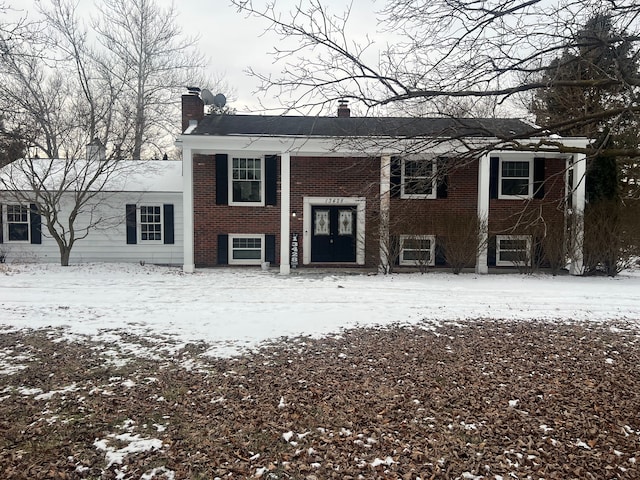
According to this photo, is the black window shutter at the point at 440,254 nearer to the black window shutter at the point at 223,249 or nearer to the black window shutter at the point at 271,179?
the black window shutter at the point at 271,179

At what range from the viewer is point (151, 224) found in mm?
15508

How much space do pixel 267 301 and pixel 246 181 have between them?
6339 mm

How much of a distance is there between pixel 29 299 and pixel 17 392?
5063mm

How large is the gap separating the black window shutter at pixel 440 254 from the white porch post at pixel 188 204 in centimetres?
705

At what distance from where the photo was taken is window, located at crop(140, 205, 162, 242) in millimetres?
15469

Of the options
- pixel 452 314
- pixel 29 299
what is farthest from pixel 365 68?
pixel 29 299

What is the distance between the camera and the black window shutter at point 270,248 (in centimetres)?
1446

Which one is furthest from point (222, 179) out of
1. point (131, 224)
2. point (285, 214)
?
point (131, 224)

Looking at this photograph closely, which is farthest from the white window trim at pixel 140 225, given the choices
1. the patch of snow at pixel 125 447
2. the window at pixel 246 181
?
the patch of snow at pixel 125 447

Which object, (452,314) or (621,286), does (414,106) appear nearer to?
(452,314)

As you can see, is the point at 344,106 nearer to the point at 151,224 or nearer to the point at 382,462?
the point at 151,224

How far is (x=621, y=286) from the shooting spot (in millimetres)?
10945

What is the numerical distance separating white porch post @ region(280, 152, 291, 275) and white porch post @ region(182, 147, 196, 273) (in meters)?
2.57

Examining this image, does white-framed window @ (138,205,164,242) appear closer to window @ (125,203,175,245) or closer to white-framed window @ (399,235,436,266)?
window @ (125,203,175,245)
